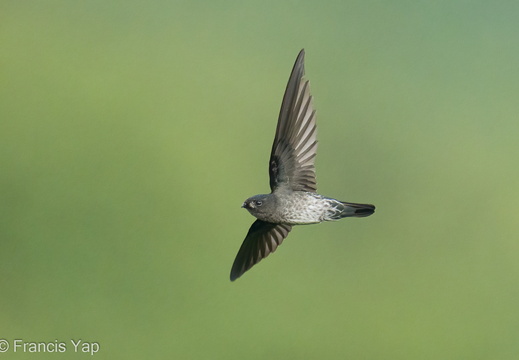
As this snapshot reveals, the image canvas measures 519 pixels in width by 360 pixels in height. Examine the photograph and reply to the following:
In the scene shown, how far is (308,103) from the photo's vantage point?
2.56 metres

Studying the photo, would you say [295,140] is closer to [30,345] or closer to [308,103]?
[308,103]

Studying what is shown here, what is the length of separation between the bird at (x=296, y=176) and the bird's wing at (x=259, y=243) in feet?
0.93

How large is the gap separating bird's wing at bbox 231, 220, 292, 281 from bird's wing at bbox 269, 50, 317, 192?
318mm

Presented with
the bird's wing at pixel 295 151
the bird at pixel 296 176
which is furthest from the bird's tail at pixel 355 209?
the bird's wing at pixel 295 151

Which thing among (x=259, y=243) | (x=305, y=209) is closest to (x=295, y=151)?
(x=305, y=209)

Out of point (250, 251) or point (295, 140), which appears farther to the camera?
point (250, 251)

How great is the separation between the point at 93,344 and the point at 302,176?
2754 millimetres

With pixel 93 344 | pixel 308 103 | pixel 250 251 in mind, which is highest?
pixel 308 103

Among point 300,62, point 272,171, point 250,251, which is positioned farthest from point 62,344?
point 300,62

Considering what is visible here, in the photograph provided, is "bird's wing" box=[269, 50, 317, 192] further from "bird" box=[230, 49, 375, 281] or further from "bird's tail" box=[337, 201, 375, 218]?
"bird's tail" box=[337, 201, 375, 218]

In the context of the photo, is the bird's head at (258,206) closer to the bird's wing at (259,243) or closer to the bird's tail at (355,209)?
the bird's tail at (355,209)

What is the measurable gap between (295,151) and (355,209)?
0.29 meters

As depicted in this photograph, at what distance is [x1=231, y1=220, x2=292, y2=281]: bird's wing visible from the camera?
290cm

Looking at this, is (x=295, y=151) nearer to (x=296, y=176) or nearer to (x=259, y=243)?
(x=296, y=176)
